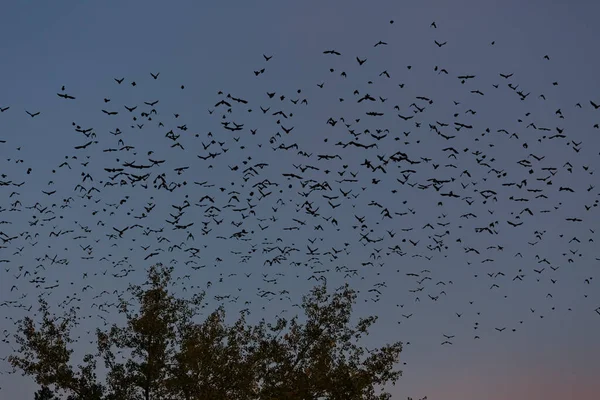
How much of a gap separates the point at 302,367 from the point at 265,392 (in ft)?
9.22

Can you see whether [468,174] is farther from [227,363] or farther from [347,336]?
[227,363]

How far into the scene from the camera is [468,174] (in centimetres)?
3114

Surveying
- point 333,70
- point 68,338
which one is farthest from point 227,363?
point 333,70

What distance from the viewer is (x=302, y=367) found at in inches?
1578

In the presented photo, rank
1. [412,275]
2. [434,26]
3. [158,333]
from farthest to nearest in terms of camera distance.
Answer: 1. [158,333]
2. [412,275]
3. [434,26]

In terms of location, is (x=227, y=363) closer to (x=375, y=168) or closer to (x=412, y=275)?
(x=412, y=275)

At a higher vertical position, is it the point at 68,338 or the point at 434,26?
the point at 434,26

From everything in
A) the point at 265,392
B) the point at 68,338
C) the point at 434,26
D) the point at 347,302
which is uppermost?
the point at 434,26

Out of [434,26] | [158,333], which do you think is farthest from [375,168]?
[158,333]

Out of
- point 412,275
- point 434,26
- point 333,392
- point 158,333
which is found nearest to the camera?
point 434,26

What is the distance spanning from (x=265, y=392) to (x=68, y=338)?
43.0 ft

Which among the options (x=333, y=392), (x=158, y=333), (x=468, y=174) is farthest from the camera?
(x=158, y=333)

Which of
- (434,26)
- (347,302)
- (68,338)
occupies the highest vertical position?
(434,26)

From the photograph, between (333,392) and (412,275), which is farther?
(333,392)
